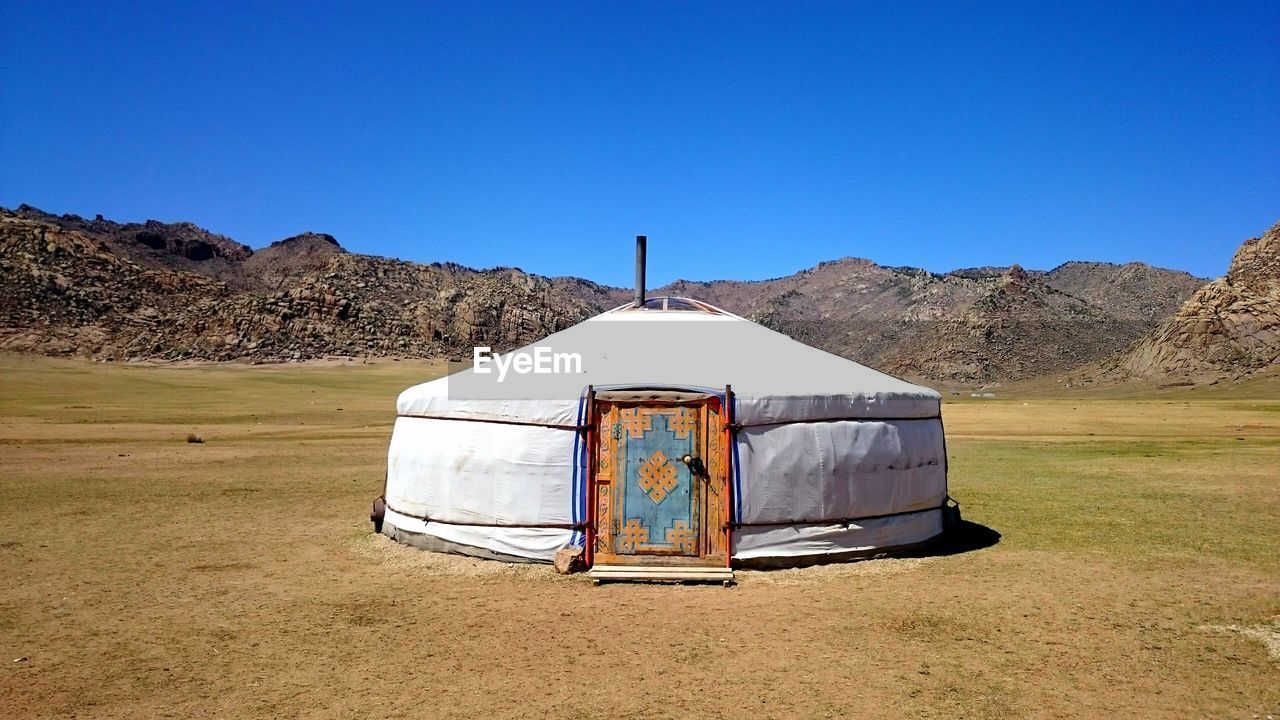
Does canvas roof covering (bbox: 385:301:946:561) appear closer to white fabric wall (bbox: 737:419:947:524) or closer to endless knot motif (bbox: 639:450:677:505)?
white fabric wall (bbox: 737:419:947:524)

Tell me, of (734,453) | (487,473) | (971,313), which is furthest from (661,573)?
(971,313)

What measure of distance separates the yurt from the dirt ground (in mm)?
356

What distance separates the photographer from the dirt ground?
15.9 ft

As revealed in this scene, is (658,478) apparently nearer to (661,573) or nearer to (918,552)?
(661,573)

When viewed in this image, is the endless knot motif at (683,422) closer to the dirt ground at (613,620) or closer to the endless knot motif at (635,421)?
the endless knot motif at (635,421)

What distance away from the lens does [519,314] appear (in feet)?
257

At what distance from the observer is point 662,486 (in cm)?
750

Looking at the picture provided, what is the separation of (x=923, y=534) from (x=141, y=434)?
20418 mm

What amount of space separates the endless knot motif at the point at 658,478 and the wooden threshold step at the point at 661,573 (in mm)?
585

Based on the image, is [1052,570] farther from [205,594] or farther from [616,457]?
[205,594]

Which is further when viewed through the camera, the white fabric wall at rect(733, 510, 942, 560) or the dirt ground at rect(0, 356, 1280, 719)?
the white fabric wall at rect(733, 510, 942, 560)

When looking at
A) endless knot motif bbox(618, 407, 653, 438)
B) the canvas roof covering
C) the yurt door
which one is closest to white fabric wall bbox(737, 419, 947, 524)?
the canvas roof covering

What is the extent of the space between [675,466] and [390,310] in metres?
70.4

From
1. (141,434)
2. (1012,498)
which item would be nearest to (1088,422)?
(1012,498)
